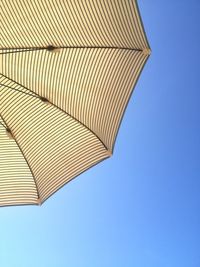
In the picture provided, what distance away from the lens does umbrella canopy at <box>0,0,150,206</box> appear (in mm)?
10922

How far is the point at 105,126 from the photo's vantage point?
13469 mm

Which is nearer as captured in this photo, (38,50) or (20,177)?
(38,50)

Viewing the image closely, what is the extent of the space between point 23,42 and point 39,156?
3.90 meters

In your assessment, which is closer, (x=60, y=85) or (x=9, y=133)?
(x=60, y=85)

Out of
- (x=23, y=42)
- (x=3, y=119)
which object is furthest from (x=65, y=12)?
(x=3, y=119)

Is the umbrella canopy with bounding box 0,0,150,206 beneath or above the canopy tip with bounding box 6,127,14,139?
above

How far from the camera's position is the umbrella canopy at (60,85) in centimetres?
1092

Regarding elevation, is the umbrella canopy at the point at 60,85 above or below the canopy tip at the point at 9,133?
above

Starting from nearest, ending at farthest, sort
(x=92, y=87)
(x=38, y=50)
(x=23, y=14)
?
(x=23, y=14), (x=38, y=50), (x=92, y=87)

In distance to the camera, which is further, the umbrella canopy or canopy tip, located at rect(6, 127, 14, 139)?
canopy tip, located at rect(6, 127, 14, 139)

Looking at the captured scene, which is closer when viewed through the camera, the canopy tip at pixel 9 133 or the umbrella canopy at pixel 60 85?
the umbrella canopy at pixel 60 85

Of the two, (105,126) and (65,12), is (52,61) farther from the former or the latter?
(105,126)

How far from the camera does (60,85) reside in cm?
1237

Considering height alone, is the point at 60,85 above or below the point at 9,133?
above
